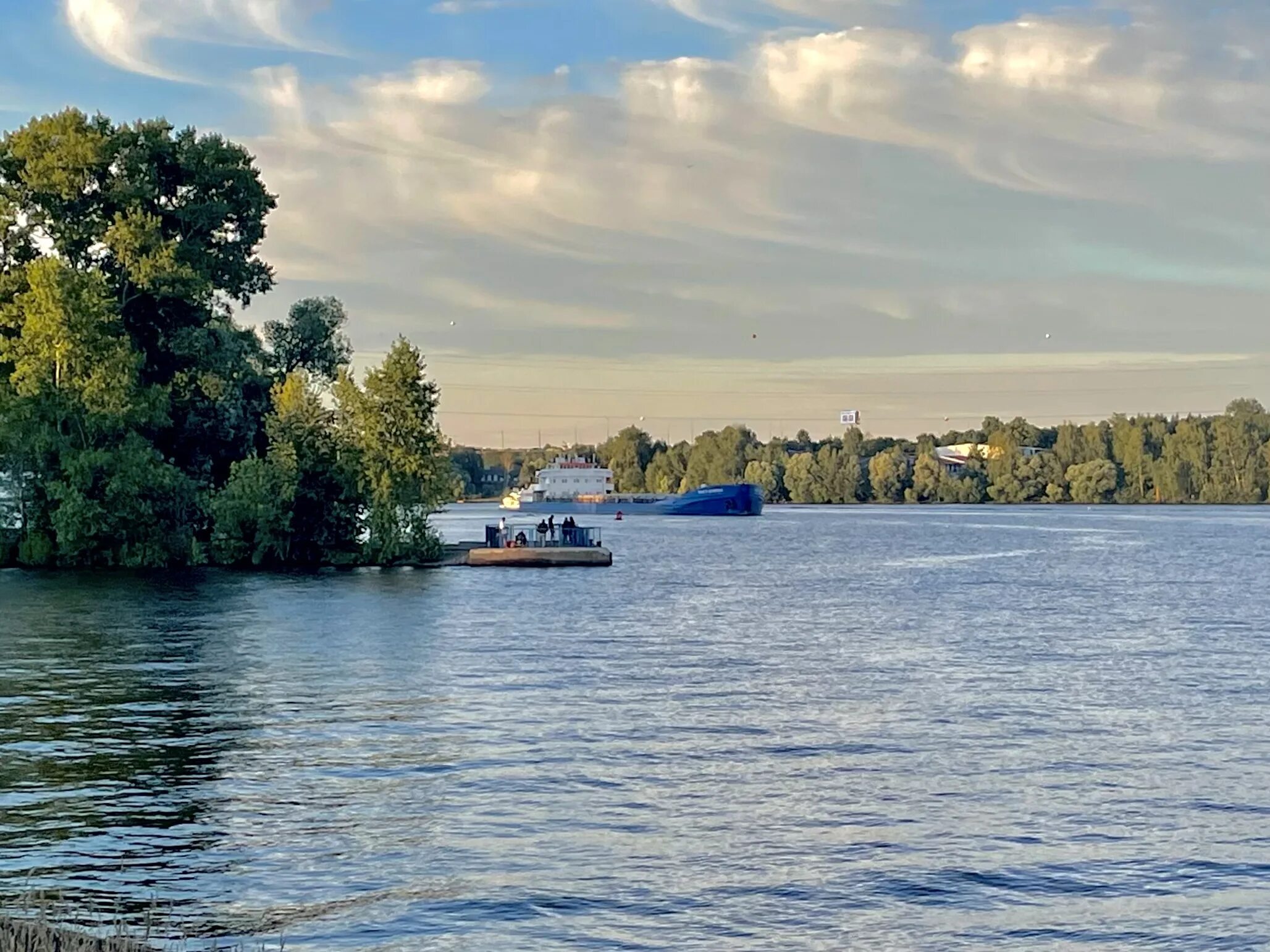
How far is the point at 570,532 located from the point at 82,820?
8152 cm

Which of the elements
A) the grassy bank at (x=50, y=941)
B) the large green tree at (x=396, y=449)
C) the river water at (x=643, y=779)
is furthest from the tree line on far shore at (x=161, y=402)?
the grassy bank at (x=50, y=941)

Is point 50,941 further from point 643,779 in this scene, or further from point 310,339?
point 310,339

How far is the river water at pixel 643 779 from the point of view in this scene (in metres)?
19.0

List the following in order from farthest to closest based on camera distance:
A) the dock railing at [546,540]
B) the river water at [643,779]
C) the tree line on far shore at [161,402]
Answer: the dock railing at [546,540] → the tree line on far shore at [161,402] → the river water at [643,779]

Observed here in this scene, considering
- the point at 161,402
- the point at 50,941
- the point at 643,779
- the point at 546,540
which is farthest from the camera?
the point at 546,540

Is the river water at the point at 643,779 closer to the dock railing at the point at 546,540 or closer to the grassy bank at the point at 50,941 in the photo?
the grassy bank at the point at 50,941

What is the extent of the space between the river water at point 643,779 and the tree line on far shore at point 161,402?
30483 mm

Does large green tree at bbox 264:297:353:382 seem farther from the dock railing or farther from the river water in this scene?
the river water

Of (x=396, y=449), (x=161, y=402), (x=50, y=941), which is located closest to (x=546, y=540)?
(x=396, y=449)

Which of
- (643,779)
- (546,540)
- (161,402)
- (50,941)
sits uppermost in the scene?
(161,402)

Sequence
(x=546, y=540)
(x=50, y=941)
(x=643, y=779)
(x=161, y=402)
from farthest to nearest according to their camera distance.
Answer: (x=546, y=540) → (x=161, y=402) → (x=643, y=779) → (x=50, y=941)

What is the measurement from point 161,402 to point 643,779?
67.4 meters

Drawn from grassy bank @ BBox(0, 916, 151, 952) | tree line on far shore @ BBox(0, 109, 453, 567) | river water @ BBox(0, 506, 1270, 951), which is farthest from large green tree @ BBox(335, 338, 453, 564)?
grassy bank @ BBox(0, 916, 151, 952)

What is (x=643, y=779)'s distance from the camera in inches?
1051
